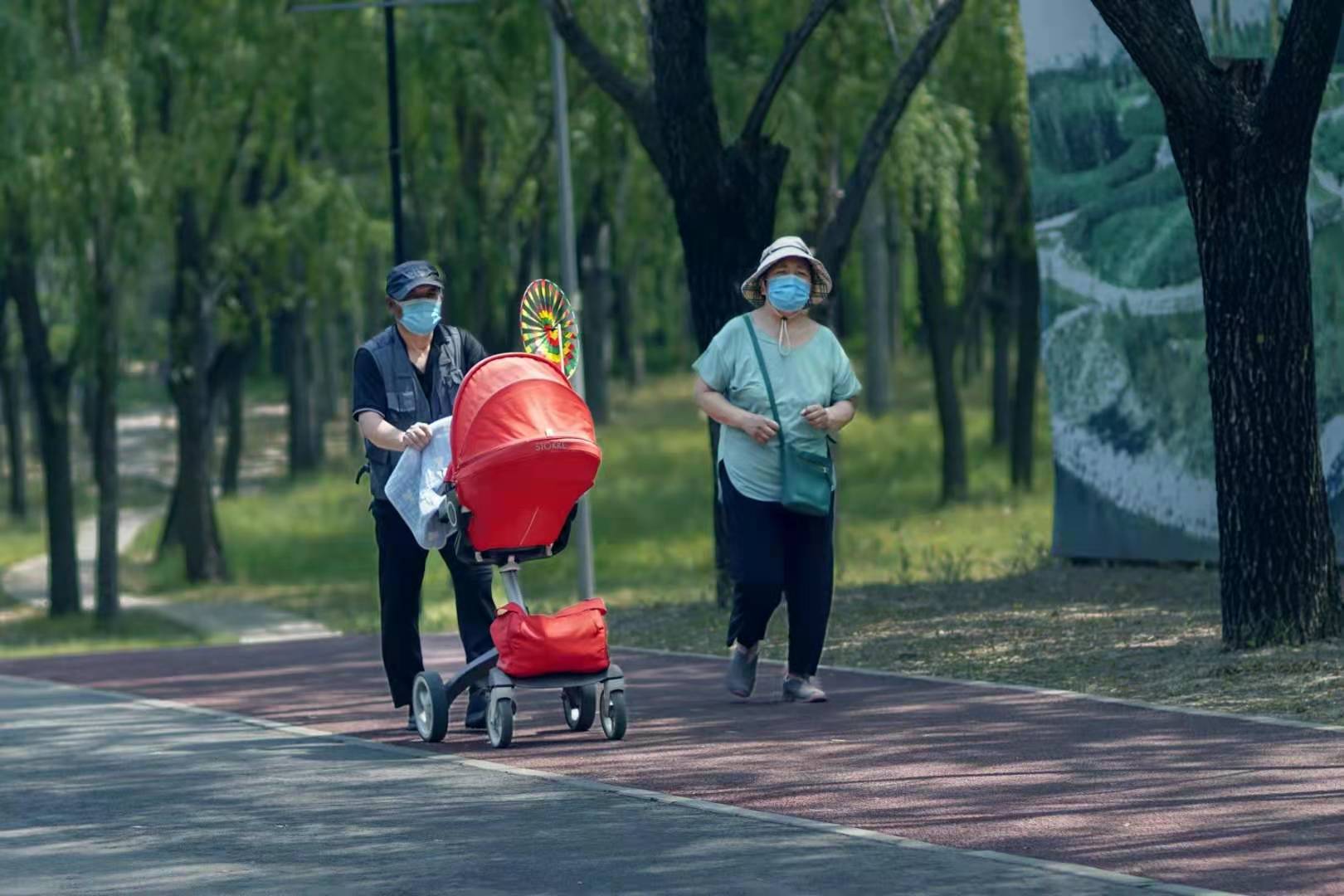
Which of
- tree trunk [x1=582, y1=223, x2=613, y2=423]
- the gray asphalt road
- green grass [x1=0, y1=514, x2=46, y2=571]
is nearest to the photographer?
the gray asphalt road

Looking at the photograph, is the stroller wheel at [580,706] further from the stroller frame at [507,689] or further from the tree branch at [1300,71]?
the tree branch at [1300,71]

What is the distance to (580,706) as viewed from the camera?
10.3m

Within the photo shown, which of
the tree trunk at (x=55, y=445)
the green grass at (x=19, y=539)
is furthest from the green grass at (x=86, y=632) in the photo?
the green grass at (x=19, y=539)

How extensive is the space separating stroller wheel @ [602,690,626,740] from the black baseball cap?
6.12 ft

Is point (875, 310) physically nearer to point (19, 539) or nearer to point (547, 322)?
point (19, 539)

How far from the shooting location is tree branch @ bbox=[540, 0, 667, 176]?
16422 millimetres

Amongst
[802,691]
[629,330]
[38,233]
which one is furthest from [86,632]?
[629,330]

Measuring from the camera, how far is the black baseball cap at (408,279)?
1029cm

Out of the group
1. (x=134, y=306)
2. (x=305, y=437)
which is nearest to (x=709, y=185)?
(x=134, y=306)

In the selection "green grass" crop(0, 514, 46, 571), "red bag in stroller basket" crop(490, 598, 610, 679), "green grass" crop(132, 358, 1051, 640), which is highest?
"red bag in stroller basket" crop(490, 598, 610, 679)

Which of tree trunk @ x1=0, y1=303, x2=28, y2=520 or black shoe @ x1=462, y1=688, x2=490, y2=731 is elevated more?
tree trunk @ x1=0, y1=303, x2=28, y2=520

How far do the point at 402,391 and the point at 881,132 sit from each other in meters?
7.71

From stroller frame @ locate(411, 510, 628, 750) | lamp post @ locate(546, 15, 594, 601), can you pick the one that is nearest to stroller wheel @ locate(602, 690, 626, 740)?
stroller frame @ locate(411, 510, 628, 750)

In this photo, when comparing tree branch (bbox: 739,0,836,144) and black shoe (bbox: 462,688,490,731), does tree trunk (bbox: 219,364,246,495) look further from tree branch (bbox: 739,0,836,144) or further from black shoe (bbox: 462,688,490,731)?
black shoe (bbox: 462,688,490,731)
